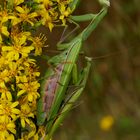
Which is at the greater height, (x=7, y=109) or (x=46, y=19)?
(x=46, y=19)

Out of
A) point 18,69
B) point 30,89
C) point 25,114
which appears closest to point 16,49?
point 18,69

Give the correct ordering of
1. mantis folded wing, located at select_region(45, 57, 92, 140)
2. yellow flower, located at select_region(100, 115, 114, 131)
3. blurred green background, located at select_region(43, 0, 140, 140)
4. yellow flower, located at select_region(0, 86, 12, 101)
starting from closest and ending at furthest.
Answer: yellow flower, located at select_region(0, 86, 12, 101) < mantis folded wing, located at select_region(45, 57, 92, 140) < blurred green background, located at select_region(43, 0, 140, 140) < yellow flower, located at select_region(100, 115, 114, 131)

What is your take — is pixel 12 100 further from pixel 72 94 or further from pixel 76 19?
pixel 76 19

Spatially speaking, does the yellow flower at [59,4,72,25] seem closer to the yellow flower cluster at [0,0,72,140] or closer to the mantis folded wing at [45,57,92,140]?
the yellow flower cluster at [0,0,72,140]

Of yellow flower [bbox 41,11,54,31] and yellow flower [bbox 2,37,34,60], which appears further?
yellow flower [bbox 41,11,54,31]

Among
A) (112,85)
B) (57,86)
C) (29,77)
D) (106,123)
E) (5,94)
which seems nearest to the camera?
(5,94)

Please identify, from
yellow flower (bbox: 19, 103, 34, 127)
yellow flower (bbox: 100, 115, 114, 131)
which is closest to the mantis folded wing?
yellow flower (bbox: 19, 103, 34, 127)

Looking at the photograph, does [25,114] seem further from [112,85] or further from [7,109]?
[112,85]

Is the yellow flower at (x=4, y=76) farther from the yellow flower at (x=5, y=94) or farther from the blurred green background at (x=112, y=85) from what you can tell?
the blurred green background at (x=112, y=85)
